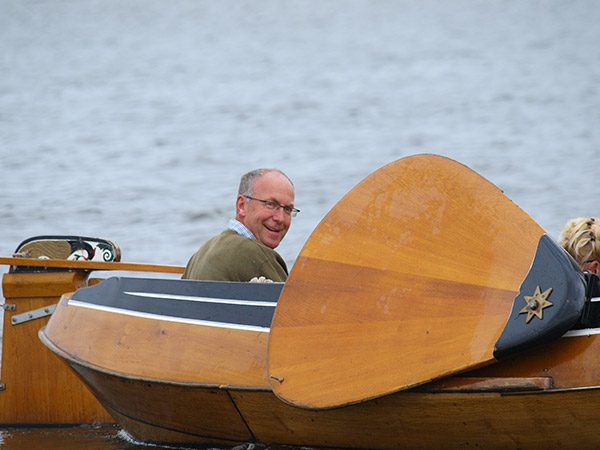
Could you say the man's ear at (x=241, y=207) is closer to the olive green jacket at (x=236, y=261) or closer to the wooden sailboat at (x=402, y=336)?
the olive green jacket at (x=236, y=261)

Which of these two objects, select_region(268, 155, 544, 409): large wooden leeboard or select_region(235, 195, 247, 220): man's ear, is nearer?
select_region(268, 155, 544, 409): large wooden leeboard

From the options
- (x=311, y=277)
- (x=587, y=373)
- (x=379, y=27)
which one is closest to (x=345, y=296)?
(x=311, y=277)

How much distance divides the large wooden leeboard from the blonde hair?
0.57 m

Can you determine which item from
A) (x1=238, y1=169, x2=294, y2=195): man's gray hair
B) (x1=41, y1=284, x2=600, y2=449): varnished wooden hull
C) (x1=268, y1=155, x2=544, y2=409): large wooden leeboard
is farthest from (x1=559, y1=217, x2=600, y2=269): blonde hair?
(x1=238, y1=169, x2=294, y2=195): man's gray hair

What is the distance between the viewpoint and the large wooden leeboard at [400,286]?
15.1ft

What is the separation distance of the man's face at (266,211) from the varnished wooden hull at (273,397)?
688 millimetres

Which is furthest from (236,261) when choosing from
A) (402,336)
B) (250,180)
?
(402,336)

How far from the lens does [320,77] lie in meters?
32.5

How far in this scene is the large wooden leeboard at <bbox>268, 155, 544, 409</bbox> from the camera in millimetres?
4609

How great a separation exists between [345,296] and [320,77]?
2799cm

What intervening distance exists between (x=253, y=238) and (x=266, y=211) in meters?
A: 0.15

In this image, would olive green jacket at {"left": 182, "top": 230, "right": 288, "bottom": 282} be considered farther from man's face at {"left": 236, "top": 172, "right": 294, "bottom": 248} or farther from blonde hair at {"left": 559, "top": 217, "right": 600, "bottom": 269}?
blonde hair at {"left": 559, "top": 217, "right": 600, "bottom": 269}

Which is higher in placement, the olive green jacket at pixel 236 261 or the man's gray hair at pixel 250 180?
the man's gray hair at pixel 250 180

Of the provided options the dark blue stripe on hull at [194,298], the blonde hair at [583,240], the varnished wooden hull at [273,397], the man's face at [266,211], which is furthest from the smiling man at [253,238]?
the blonde hair at [583,240]
